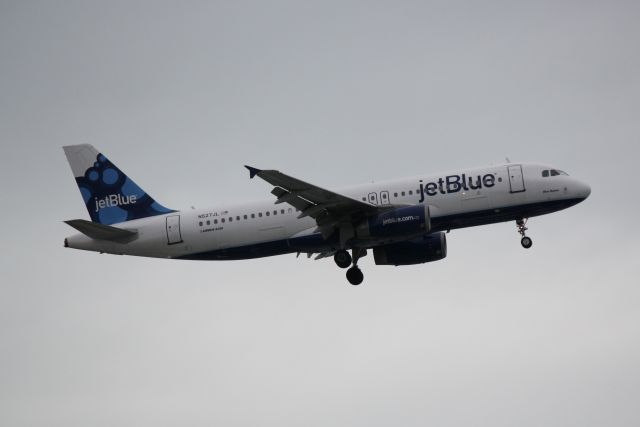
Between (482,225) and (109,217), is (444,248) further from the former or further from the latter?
(109,217)

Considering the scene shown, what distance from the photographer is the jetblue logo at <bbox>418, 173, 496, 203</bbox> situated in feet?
153

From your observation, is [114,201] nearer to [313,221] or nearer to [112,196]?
[112,196]

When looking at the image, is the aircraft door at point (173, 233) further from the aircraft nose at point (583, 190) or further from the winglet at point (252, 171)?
the aircraft nose at point (583, 190)

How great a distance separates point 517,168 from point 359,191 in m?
7.44

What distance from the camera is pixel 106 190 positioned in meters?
53.2

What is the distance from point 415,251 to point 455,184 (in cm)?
542

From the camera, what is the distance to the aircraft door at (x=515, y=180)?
153 feet

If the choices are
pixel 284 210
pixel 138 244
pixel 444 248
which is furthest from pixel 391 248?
pixel 138 244

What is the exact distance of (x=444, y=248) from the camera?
51.2 m

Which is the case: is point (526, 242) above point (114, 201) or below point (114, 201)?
below

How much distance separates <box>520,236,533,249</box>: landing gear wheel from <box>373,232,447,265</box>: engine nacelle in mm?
4681

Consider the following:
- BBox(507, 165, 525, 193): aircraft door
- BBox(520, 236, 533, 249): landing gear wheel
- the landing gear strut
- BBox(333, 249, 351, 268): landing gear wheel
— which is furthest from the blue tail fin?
BBox(520, 236, 533, 249): landing gear wheel

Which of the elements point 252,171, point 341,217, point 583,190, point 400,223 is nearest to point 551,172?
point 583,190

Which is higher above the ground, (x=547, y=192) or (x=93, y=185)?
(x=93, y=185)
